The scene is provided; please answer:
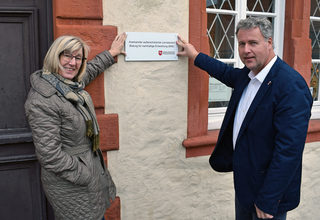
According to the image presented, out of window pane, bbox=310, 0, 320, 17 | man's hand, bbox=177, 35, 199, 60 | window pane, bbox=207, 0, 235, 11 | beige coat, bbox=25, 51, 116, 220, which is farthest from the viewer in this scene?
window pane, bbox=310, 0, 320, 17

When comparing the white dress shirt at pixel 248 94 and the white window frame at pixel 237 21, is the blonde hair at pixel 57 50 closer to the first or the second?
the white dress shirt at pixel 248 94

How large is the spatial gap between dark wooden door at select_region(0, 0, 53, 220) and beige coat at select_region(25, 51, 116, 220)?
68 cm

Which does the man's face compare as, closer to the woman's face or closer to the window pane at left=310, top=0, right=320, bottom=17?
the woman's face

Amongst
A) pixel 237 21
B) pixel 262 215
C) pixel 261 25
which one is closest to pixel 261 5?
pixel 237 21

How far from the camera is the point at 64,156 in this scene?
201 centimetres

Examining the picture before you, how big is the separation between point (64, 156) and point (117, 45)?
3.67 feet

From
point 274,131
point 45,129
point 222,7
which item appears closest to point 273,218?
A: point 274,131

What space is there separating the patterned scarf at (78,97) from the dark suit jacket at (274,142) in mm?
1032

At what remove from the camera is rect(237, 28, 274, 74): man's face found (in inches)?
82.8

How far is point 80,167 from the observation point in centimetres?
210

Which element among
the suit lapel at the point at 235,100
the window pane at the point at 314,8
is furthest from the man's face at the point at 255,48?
the window pane at the point at 314,8

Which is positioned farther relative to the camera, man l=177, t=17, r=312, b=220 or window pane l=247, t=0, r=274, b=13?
window pane l=247, t=0, r=274, b=13

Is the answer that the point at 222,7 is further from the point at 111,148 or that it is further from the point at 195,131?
the point at 111,148

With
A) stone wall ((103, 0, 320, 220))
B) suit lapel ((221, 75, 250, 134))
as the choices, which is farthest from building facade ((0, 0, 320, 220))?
suit lapel ((221, 75, 250, 134))
